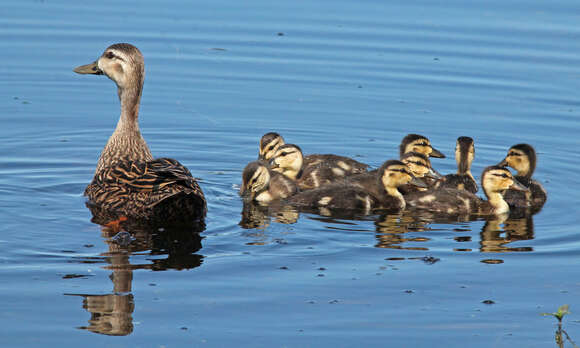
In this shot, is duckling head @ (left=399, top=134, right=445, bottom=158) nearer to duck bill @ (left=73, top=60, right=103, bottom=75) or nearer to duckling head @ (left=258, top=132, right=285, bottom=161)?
duckling head @ (left=258, top=132, right=285, bottom=161)

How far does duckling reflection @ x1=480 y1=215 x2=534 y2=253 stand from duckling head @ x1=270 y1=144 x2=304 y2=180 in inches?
70.6

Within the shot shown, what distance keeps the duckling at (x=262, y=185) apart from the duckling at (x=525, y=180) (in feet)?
6.04

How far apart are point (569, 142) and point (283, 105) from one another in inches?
118

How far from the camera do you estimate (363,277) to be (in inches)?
233

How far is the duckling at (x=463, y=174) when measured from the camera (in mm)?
8445

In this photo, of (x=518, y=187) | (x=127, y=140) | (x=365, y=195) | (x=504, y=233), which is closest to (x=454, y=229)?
(x=504, y=233)

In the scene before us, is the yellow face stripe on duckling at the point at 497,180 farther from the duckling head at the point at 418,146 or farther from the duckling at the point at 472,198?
the duckling head at the point at 418,146

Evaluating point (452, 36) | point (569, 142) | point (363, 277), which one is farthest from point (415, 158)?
point (452, 36)

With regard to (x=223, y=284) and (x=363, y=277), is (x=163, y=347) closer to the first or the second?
(x=223, y=284)

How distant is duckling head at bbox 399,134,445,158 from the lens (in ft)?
29.1

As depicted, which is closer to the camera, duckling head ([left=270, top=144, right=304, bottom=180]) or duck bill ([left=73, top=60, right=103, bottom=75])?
duck bill ([left=73, top=60, right=103, bottom=75])

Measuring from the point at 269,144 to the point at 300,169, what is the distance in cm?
42

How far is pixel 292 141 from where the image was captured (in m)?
9.87

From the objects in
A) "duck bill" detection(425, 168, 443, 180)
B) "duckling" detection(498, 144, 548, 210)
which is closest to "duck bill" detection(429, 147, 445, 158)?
"duck bill" detection(425, 168, 443, 180)
